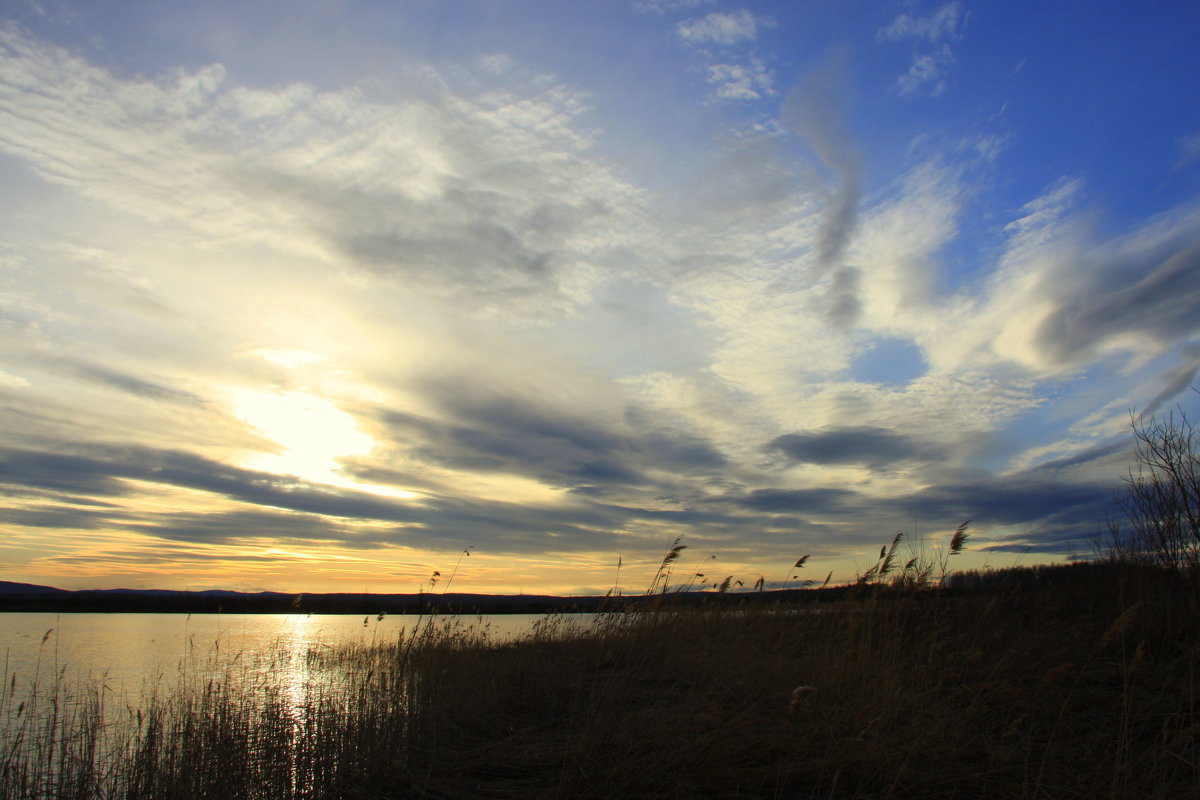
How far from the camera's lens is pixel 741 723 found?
5.32 meters

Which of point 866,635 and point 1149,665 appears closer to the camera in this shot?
point 1149,665

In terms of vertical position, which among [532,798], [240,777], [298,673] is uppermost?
[532,798]

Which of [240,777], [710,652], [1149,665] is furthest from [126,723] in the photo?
[1149,665]

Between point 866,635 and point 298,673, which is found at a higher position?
point 866,635

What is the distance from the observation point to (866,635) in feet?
27.6

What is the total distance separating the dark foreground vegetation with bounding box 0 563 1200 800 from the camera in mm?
4539

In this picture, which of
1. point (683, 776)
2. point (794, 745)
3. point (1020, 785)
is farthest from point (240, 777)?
point (1020, 785)

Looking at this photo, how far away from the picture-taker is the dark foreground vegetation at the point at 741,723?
14.9 ft

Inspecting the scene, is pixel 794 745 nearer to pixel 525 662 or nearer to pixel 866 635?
pixel 866 635

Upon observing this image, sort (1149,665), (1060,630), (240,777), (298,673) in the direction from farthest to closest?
(298,673) < (1060,630) < (1149,665) < (240,777)

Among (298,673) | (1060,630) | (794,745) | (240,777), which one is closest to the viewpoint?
(794,745)

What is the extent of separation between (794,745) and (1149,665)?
563cm

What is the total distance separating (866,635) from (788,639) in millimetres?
2073

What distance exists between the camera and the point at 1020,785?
4.35m
